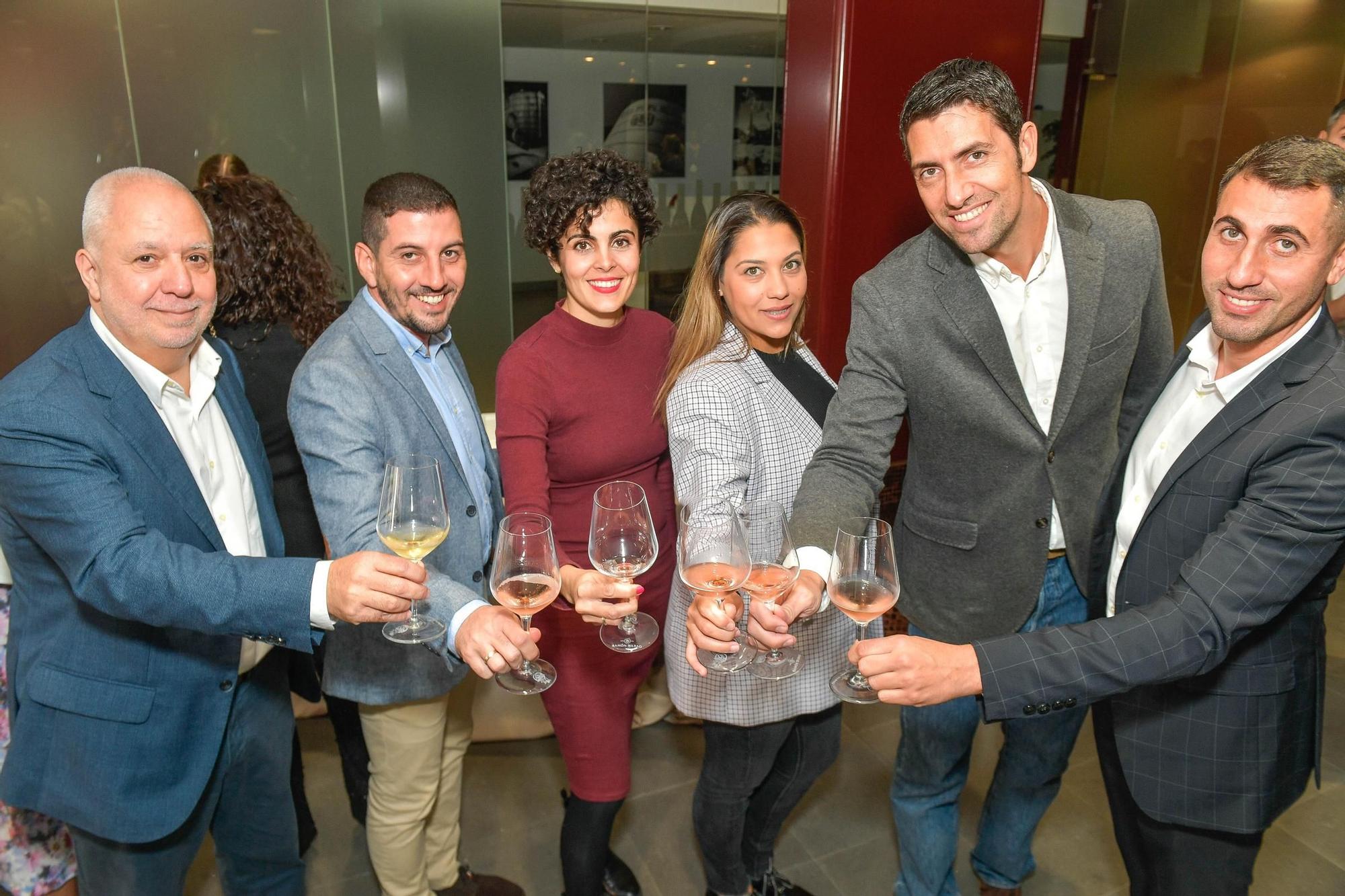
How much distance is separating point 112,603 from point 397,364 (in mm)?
794

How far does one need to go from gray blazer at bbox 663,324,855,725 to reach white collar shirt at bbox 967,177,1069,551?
1.75 ft

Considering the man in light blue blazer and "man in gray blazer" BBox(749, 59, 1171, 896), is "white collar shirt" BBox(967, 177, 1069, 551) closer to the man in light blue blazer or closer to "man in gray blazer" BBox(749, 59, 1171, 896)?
"man in gray blazer" BBox(749, 59, 1171, 896)

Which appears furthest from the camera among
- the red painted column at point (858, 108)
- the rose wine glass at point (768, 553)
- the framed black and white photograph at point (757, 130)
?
the framed black and white photograph at point (757, 130)

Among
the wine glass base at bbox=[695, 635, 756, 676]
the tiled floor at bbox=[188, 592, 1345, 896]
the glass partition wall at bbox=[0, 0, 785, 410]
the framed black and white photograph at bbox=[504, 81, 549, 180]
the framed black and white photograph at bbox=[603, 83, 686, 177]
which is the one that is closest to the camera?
the wine glass base at bbox=[695, 635, 756, 676]

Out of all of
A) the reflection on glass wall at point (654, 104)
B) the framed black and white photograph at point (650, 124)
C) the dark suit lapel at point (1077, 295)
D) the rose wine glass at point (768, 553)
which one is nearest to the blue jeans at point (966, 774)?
the dark suit lapel at point (1077, 295)

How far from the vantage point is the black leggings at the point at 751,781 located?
7.85 ft

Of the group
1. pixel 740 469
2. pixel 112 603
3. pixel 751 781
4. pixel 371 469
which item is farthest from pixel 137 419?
pixel 751 781

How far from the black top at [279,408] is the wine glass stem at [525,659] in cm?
94

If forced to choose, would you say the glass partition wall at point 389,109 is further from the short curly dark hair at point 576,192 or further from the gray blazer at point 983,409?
the gray blazer at point 983,409

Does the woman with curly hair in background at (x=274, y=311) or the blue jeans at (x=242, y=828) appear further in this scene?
the woman with curly hair in background at (x=274, y=311)

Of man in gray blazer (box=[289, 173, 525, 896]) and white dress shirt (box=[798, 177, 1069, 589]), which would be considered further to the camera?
white dress shirt (box=[798, 177, 1069, 589])

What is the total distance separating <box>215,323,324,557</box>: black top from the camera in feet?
8.45

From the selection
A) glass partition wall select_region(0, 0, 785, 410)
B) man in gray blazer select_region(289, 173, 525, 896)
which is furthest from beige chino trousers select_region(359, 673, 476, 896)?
glass partition wall select_region(0, 0, 785, 410)

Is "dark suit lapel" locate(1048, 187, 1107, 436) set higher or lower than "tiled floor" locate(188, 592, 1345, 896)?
higher
